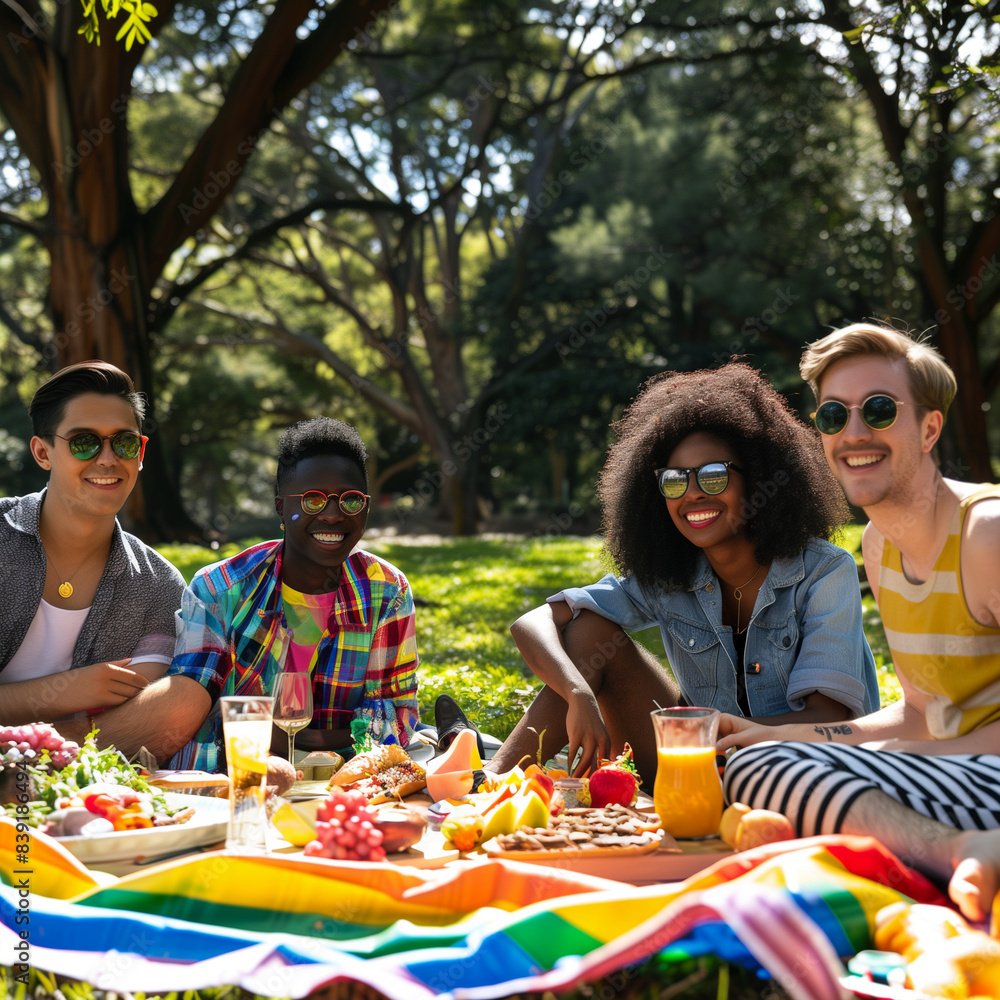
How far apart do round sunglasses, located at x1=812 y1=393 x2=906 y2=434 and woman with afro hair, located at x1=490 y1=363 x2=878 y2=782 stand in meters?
0.70

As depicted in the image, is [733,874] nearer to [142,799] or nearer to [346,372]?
[142,799]

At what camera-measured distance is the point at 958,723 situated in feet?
8.50

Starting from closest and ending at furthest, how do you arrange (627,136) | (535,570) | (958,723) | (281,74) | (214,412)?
(958,723), (281,74), (535,570), (627,136), (214,412)

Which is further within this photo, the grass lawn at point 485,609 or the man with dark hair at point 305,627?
the grass lawn at point 485,609

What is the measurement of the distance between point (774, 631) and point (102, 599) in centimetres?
240

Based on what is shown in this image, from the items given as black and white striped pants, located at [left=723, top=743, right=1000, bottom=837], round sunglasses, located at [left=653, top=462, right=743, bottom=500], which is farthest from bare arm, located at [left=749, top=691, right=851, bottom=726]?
round sunglasses, located at [left=653, top=462, right=743, bottom=500]

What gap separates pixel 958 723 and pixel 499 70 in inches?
740

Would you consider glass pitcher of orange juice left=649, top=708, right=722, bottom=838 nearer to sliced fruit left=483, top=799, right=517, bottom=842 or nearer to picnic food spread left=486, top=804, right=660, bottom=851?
picnic food spread left=486, top=804, right=660, bottom=851

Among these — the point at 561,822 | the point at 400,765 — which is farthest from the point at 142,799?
the point at 561,822

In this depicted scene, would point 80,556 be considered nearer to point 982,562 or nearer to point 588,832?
point 588,832

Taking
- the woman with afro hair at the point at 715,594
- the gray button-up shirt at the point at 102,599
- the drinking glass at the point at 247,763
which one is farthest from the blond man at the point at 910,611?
the gray button-up shirt at the point at 102,599
